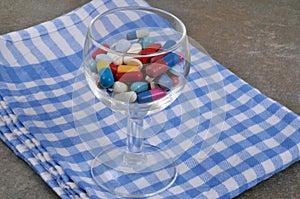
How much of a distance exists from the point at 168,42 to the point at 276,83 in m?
0.31

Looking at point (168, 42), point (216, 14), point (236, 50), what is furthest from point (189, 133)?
point (216, 14)

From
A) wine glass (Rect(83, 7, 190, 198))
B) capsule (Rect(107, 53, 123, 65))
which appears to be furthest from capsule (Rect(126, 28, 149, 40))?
capsule (Rect(107, 53, 123, 65))

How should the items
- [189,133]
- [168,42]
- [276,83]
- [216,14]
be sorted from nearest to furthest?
[168,42] < [189,133] < [276,83] < [216,14]

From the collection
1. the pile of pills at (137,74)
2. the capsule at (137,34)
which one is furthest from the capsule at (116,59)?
the capsule at (137,34)

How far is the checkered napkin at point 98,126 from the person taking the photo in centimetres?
93

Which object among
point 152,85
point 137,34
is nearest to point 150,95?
point 152,85

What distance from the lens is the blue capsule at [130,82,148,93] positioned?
0.83 metres

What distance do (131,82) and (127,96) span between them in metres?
0.02

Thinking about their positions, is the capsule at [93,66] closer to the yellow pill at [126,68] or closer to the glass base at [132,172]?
→ the yellow pill at [126,68]

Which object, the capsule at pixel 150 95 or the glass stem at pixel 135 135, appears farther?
the glass stem at pixel 135 135

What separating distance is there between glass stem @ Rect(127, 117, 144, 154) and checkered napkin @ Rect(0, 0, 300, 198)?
0.04m

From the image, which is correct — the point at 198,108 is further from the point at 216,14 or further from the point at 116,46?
the point at 216,14

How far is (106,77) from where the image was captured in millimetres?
841

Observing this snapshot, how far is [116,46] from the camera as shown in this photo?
3.01 feet
